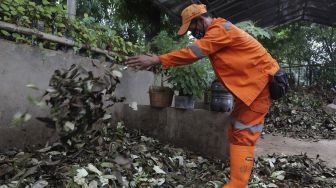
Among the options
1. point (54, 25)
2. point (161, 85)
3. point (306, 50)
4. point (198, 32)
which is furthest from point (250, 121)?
point (306, 50)

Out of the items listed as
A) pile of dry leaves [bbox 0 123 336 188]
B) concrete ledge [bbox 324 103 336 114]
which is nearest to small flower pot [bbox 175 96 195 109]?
pile of dry leaves [bbox 0 123 336 188]

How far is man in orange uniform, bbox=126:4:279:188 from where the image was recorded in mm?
3498

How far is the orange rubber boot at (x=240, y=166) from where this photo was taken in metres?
3.51

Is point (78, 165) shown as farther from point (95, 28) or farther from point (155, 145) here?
point (95, 28)

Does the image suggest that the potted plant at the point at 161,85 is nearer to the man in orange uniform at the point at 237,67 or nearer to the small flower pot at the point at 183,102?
the small flower pot at the point at 183,102

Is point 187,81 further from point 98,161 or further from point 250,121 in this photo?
point 98,161

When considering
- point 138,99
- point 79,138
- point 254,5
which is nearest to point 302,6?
point 254,5

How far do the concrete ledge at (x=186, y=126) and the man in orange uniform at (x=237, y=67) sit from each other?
34.6 inches

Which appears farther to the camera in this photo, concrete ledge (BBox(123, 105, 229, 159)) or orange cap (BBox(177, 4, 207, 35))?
concrete ledge (BBox(123, 105, 229, 159))

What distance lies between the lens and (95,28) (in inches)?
210

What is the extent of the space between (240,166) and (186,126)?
1.53 m

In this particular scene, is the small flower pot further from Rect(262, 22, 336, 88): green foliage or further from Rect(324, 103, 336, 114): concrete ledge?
Rect(262, 22, 336, 88): green foliage

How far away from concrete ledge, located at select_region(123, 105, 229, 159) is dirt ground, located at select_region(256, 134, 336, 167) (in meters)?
1.29

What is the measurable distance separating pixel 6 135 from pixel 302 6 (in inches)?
445
